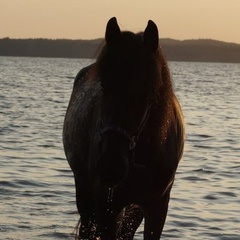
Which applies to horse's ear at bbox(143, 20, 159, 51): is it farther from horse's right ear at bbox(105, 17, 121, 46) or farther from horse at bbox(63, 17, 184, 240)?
horse's right ear at bbox(105, 17, 121, 46)

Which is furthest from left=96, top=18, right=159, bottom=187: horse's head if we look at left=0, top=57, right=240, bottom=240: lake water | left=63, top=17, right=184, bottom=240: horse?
left=0, top=57, right=240, bottom=240: lake water

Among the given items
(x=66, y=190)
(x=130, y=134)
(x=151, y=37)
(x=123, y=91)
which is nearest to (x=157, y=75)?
(x=151, y=37)

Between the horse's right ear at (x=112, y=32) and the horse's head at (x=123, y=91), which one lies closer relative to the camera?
the horse's head at (x=123, y=91)

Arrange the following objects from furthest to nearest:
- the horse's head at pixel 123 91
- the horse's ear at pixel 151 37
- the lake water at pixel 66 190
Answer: the lake water at pixel 66 190 → the horse's ear at pixel 151 37 → the horse's head at pixel 123 91

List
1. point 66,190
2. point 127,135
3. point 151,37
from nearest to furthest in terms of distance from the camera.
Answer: point 127,135 → point 151,37 → point 66,190

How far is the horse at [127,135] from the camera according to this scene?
545 centimetres

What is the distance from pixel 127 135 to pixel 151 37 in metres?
0.76

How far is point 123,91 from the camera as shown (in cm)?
550

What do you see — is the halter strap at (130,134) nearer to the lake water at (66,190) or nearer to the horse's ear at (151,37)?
the horse's ear at (151,37)

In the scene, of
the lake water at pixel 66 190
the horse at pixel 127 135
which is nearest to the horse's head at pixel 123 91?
the horse at pixel 127 135

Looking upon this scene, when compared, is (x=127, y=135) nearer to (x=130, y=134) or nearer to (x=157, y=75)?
(x=130, y=134)

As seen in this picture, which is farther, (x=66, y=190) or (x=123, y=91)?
(x=66, y=190)

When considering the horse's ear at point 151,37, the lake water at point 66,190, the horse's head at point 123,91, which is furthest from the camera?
the lake water at point 66,190

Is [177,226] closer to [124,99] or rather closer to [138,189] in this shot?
[138,189]
